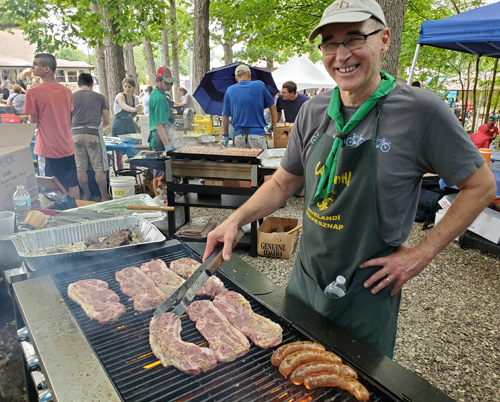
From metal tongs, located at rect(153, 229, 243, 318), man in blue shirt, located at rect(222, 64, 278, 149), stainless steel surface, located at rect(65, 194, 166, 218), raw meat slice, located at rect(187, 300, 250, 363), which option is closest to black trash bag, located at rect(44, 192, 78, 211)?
stainless steel surface, located at rect(65, 194, 166, 218)

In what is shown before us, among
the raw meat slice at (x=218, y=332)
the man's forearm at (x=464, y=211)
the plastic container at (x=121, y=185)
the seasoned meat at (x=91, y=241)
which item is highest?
the man's forearm at (x=464, y=211)

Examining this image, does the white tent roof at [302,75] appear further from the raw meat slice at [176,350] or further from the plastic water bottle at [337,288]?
the raw meat slice at [176,350]

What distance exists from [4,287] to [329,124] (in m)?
3.03

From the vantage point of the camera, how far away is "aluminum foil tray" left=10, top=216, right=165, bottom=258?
9.94ft

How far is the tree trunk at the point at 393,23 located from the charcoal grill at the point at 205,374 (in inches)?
217

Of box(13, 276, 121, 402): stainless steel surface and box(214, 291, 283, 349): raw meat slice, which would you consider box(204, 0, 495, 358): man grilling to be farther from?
box(13, 276, 121, 402): stainless steel surface

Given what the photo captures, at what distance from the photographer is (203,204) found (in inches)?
222

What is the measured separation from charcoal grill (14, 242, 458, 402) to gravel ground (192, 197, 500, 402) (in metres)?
2.13

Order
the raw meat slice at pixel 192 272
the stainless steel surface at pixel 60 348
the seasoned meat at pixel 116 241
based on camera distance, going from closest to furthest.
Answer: the stainless steel surface at pixel 60 348 < the raw meat slice at pixel 192 272 < the seasoned meat at pixel 116 241

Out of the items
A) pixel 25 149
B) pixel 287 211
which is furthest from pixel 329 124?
pixel 287 211

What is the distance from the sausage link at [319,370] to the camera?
150 centimetres

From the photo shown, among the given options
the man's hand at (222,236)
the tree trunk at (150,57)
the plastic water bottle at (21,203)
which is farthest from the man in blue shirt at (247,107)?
the tree trunk at (150,57)

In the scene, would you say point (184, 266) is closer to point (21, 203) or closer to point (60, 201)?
point (21, 203)

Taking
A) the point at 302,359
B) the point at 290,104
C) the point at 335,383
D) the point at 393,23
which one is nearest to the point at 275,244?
the point at 302,359
